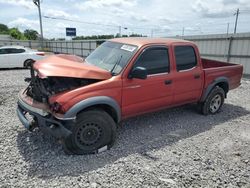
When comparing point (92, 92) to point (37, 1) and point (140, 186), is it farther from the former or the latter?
point (37, 1)

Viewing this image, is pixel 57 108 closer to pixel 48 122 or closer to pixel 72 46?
pixel 48 122

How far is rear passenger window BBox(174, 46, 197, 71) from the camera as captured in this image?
4.37 meters

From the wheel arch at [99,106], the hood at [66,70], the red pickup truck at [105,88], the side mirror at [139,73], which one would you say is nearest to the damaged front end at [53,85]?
the red pickup truck at [105,88]

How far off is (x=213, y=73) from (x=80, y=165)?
12.1 feet

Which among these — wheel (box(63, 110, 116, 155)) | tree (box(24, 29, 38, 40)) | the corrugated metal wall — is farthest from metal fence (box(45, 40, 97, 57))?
tree (box(24, 29, 38, 40))

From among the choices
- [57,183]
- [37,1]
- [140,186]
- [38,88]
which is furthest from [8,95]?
[37,1]

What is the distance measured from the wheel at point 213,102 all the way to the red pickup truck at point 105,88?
70 centimetres

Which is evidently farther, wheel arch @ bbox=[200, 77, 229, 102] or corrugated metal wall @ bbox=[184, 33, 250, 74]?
corrugated metal wall @ bbox=[184, 33, 250, 74]

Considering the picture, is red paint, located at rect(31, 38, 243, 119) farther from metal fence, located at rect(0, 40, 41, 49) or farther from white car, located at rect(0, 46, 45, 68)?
metal fence, located at rect(0, 40, 41, 49)

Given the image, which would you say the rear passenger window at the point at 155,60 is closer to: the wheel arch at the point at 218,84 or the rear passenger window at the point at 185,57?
the rear passenger window at the point at 185,57

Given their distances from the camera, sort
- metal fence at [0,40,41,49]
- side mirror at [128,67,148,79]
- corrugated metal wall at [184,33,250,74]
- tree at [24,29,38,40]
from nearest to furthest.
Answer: side mirror at [128,67,148,79] < corrugated metal wall at [184,33,250,74] < metal fence at [0,40,41,49] < tree at [24,29,38,40]

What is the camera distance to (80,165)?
10.3 feet

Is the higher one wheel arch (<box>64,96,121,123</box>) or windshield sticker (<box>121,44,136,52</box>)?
windshield sticker (<box>121,44,136,52</box>)

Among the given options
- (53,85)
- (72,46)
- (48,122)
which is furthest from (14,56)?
(72,46)
